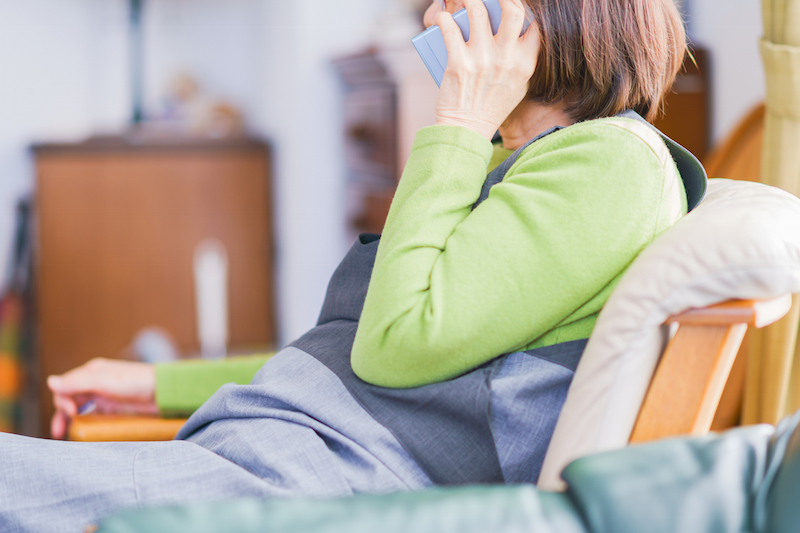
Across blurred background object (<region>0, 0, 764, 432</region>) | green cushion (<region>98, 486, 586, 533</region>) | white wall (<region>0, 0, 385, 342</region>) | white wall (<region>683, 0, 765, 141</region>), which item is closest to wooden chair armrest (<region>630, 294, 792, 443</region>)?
green cushion (<region>98, 486, 586, 533</region>)

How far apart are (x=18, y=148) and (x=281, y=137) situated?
44.1 inches

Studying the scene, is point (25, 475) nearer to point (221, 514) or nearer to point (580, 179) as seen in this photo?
point (221, 514)

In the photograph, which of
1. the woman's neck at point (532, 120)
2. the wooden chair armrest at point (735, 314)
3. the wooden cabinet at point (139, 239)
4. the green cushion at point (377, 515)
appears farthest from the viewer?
the wooden cabinet at point (139, 239)

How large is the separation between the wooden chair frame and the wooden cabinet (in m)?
2.19

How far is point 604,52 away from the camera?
74 centimetres

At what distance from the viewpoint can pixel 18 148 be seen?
2.72 meters

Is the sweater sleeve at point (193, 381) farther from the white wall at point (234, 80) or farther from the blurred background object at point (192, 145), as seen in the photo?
the white wall at point (234, 80)

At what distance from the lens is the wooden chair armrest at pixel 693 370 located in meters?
0.55

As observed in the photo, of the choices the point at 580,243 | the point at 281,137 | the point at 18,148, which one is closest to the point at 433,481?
the point at 580,243

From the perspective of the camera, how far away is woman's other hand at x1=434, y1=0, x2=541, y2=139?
0.73 metres

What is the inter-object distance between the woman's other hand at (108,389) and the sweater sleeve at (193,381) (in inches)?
0.9

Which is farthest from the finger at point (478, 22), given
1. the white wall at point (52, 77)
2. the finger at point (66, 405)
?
the white wall at point (52, 77)

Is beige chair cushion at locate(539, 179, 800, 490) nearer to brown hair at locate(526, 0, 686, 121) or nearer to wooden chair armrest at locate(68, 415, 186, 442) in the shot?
brown hair at locate(526, 0, 686, 121)

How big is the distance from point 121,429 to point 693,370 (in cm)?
70
